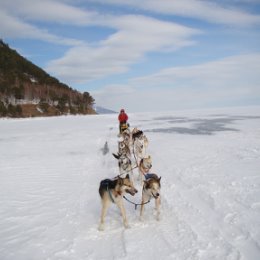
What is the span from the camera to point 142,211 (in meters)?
6.15

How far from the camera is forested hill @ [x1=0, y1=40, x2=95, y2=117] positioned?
233 ft

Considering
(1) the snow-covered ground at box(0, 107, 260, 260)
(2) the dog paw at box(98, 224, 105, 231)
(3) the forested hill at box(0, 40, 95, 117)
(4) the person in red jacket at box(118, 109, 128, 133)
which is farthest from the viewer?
(3) the forested hill at box(0, 40, 95, 117)

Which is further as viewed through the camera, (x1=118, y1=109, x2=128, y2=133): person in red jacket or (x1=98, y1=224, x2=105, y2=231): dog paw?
(x1=118, y1=109, x2=128, y2=133): person in red jacket

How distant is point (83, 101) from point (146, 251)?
8265 cm

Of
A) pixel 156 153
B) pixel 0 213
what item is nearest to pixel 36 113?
pixel 156 153

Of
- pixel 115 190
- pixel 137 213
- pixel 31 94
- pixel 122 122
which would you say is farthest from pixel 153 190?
pixel 31 94

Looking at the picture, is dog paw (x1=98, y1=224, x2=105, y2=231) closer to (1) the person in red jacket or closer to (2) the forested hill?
(1) the person in red jacket

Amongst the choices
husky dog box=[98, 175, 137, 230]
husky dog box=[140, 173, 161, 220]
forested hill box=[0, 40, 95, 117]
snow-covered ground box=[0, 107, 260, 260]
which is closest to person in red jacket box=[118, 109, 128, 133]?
snow-covered ground box=[0, 107, 260, 260]

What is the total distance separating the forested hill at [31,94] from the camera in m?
70.9

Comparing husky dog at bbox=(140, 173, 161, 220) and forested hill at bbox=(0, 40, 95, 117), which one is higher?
forested hill at bbox=(0, 40, 95, 117)

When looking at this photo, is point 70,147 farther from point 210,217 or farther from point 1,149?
point 210,217

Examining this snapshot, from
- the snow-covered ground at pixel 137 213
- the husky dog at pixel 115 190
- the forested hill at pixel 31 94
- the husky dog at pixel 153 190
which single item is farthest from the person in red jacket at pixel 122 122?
the forested hill at pixel 31 94

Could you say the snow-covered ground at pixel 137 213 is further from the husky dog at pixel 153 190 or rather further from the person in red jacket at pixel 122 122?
the person in red jacket at pixel 122 122

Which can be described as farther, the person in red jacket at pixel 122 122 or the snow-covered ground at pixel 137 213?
the person in red jacket at pixel 122 122
